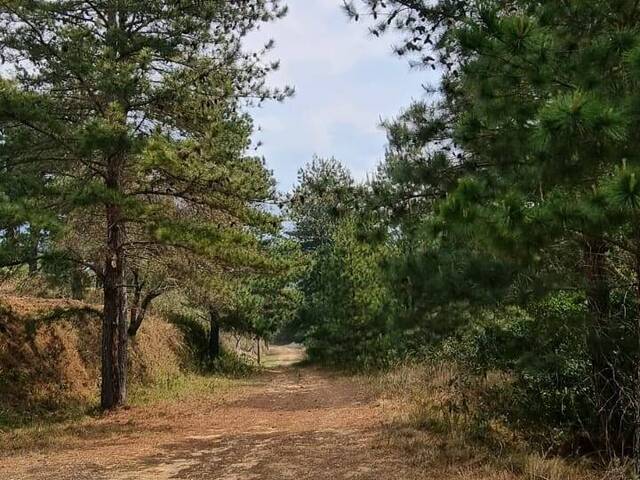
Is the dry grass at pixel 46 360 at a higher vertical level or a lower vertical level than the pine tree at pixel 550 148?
lower

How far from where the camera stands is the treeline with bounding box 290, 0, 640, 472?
171 inches

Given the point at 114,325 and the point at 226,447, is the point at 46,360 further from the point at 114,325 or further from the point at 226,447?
the point at 226,447

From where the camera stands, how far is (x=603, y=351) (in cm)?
645

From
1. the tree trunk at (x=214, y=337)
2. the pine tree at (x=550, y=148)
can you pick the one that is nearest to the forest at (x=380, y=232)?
the pine tree at (x=550, y=148)

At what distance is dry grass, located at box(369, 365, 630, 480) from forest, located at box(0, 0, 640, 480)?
0.05 metres

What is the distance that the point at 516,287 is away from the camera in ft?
22.3

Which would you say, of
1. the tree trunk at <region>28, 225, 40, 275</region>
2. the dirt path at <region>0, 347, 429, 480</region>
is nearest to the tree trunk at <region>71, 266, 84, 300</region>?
the tree trunk at <region>28, 225, 40, 275</region>

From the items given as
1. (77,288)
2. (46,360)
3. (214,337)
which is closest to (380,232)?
(46,360)

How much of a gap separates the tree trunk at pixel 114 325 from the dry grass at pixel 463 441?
17.5 ft

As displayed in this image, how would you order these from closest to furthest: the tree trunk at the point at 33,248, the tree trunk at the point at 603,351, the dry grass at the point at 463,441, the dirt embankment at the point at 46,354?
the dry grass at the point at 463,441 → the tree trunk at the point at 603,351 → the tree trunk at the point at 33,248 → the dirt embankment at the point at 46,354

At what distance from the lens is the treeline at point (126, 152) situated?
9.33 metres

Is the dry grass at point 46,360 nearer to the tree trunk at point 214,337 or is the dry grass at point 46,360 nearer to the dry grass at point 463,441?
the dry grass at point 463,441

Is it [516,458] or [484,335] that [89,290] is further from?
[516,458]

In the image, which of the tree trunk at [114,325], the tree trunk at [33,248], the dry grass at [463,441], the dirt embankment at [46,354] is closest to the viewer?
the dry grass at [463,441]
